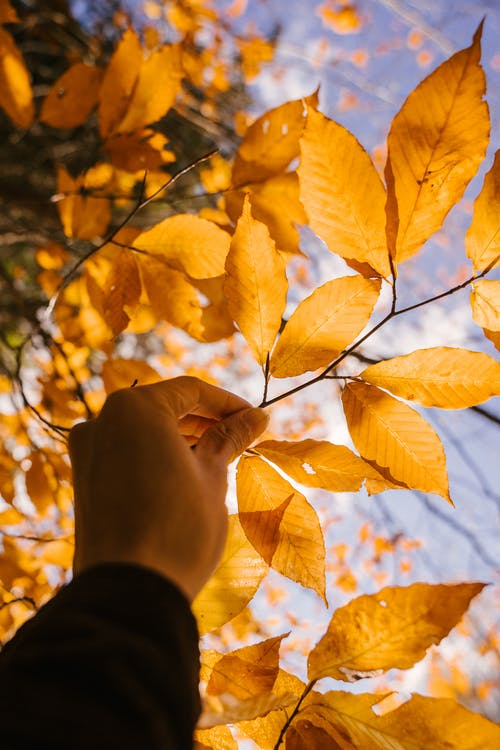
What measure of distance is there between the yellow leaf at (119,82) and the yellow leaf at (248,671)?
3.16ft

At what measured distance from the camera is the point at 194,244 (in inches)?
33.6

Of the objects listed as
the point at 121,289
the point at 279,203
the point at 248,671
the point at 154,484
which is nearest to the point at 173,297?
the point at 121,289

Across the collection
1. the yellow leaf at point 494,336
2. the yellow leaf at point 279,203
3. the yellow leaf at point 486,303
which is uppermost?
the yellow leaf at point 279,203

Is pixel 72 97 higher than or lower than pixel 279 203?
higher

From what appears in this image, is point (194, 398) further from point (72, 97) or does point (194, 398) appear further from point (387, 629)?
point (72, 97)


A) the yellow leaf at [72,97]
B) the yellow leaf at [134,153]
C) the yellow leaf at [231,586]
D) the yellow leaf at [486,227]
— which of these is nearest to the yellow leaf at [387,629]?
the yellow leaf at [231,586]

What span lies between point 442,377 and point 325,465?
18 cm

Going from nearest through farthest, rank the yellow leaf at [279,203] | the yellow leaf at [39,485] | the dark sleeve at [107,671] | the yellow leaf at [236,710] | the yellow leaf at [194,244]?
the dark sleeve at [107,671] → the yellow leaf at [236,710] → the yellow leaf at [194,244] → the yellow leaf at [279,203] → the yellow leaf at [39,485]

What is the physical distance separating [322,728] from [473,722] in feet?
0.58

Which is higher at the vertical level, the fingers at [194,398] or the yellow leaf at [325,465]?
the fingers at [194,398]

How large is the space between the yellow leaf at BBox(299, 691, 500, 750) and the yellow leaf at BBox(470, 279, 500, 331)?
0.43 metres

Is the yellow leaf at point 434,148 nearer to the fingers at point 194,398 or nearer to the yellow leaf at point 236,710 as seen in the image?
the fingers at point 194,398

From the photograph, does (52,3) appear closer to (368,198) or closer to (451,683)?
(368,198)

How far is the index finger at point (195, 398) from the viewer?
2.02ft
